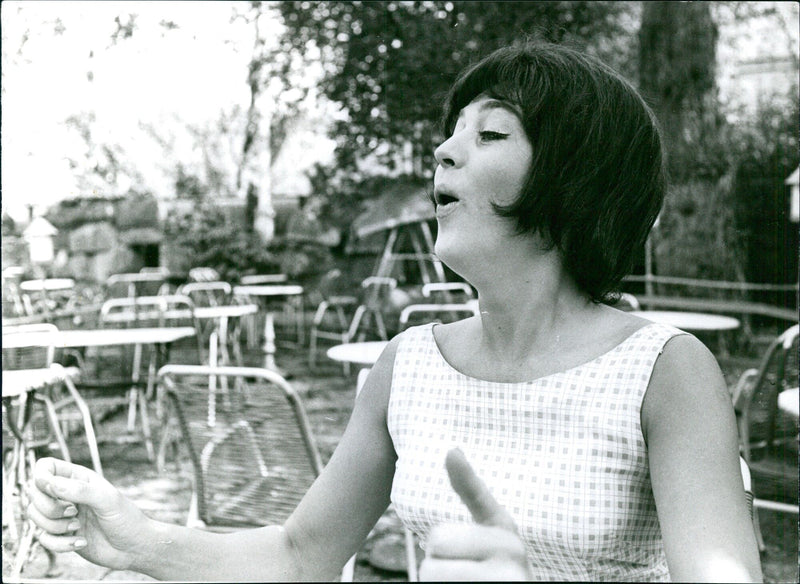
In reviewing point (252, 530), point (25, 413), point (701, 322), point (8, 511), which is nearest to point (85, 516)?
point (252, 530)

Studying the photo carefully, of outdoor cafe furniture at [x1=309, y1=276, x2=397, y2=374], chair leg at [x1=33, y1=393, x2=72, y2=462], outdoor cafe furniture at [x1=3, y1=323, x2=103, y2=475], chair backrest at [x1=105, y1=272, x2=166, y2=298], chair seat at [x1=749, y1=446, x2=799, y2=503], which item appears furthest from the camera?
chair backrest at [x1=105, y1=272, x2=166, y2=298]

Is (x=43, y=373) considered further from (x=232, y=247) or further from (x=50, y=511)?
(x=50, y=511)

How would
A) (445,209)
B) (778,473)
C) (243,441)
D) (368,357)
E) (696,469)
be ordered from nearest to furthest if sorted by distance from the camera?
(696,469), (445,209), (243,441), (778,473), (368,357)

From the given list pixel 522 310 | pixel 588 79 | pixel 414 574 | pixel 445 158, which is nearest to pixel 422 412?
pixel 522 310

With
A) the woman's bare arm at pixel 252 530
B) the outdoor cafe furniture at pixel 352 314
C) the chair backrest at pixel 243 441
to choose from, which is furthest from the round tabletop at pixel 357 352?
the woman's bare arm at pixel 252 530

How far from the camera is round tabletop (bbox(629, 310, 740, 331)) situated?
3189 millimetres

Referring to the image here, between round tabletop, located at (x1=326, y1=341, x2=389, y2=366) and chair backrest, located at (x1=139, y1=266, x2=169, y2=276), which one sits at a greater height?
chair backrest, located at (x1=139, y1=266, x2=169, y2=276)

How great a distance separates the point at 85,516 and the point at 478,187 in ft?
1.71

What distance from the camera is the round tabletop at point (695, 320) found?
319cm

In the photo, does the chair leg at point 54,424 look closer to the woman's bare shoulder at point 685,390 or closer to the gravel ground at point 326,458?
the gravel ground at point 326,458

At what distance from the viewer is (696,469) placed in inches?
32.1

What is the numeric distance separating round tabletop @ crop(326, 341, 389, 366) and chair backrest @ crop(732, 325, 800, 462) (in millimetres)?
1137

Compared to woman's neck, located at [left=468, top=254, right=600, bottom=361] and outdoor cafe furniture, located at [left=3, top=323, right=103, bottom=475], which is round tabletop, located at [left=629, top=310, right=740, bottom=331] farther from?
woman's neck, located at [left=468, top=254, right=600, bottom=361]

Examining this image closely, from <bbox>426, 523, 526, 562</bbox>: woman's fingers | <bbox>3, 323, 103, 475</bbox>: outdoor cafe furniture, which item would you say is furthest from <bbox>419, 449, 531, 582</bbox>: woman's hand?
<bbox>3, 323, 103, 475</bbox>: outdoor cafe furniture
